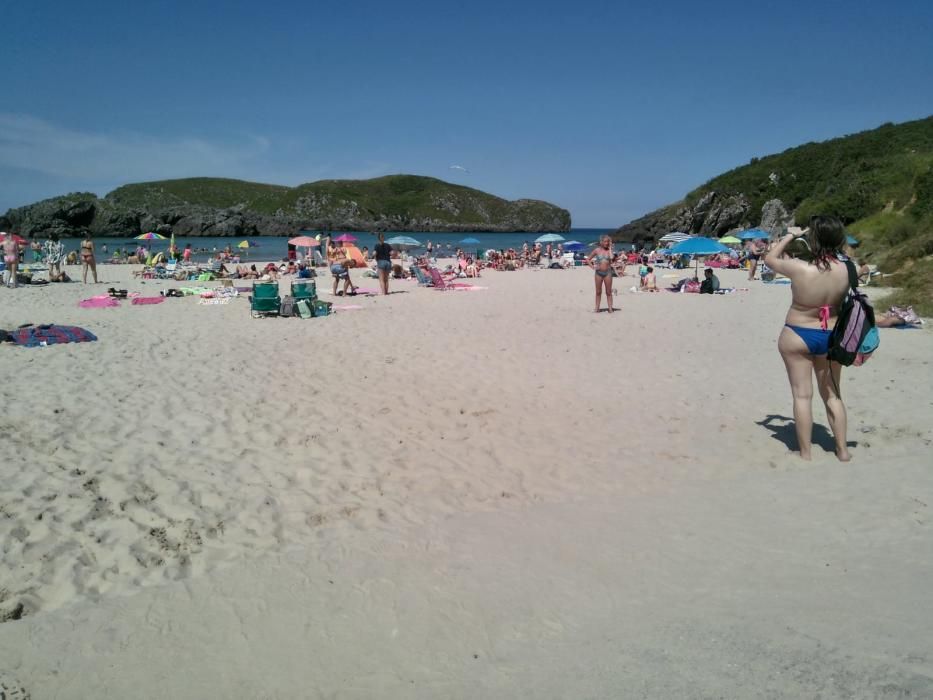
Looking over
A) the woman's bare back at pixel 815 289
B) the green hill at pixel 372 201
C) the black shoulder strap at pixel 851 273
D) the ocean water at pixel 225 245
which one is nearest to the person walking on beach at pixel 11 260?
the ocean water at pixel 225 245

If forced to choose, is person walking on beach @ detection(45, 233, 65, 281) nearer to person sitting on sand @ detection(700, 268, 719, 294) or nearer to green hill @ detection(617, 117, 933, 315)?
person sitting on sand @ detection(700, 268, 719, 294)

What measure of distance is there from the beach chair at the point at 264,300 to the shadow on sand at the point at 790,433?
30.7 ft

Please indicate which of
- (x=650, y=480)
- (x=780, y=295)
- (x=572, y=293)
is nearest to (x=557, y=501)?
(x=650, y=480)

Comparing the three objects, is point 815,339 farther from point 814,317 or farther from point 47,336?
point 47,336

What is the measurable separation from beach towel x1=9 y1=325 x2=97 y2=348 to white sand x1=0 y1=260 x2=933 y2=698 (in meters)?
1.28

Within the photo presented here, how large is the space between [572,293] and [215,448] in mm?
13097

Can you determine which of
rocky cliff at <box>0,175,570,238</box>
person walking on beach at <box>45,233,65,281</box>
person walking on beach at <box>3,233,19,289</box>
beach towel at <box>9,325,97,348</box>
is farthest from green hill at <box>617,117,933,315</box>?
rocky cliff at <box>0,175,570,238</box>

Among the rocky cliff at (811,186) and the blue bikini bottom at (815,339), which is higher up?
the rocky cliff at (811,186)

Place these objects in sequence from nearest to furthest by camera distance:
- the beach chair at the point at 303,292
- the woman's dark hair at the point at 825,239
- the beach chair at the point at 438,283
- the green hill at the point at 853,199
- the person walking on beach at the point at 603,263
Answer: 1. the woman's dark hair at the point at 825,239
2. the person walking on beach at the point at 603,263
3. the beach chair at the point at 303,292
4. the green hill at the point at 853,199
5. the beach chair at the point at 438,283

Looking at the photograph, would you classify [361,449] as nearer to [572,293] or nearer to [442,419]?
[442,419]

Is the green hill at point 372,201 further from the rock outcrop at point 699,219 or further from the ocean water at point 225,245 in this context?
the rock outcrop at point 699,219

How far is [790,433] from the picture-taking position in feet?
16.8

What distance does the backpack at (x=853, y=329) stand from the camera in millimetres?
4082

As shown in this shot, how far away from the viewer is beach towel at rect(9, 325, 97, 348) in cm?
835
